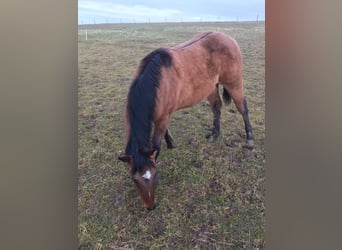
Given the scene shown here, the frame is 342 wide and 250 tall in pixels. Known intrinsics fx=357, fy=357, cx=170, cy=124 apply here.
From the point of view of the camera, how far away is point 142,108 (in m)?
1.54

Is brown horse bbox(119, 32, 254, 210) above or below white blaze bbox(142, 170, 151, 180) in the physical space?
above

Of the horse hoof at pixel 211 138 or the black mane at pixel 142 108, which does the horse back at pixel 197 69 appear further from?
the horse hoof at pixel 211 138

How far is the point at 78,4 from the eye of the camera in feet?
5.05

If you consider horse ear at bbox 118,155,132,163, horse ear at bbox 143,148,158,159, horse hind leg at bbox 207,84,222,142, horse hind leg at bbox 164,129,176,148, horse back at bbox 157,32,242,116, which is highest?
horse back at bbox 157,32,242,116

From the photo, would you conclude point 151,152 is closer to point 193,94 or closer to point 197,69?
point 193,94

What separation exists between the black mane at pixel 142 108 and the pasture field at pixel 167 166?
42 millimetres

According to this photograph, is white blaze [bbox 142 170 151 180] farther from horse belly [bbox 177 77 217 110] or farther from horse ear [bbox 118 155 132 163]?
horse belly [bbox 177 77 217 110]

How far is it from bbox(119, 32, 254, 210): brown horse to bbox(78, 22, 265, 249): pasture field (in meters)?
0.03

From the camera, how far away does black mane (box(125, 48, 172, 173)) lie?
1539 millimetres

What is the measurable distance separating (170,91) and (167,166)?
1.08 ft

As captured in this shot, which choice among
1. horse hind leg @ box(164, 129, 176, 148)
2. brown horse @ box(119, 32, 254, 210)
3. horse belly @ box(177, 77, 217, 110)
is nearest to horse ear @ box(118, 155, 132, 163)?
brown horse @ box(119, 32, 254, 210)

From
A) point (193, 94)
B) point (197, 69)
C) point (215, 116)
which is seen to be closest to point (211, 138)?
point (215, 116)
